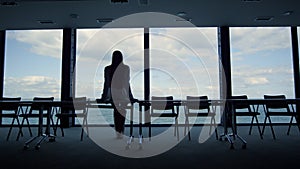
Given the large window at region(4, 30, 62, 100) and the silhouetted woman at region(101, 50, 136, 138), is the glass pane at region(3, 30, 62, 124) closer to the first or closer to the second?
the large window at region(4, 30, 62, 100)

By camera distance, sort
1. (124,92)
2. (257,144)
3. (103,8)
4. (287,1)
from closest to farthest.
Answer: (124,92) < (257,144) < (287,1) < (103,8)

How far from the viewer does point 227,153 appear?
3482 millimetres

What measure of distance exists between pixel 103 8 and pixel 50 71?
9.63 ft

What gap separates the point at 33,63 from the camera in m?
8.04

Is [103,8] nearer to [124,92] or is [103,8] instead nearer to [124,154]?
[124,92]

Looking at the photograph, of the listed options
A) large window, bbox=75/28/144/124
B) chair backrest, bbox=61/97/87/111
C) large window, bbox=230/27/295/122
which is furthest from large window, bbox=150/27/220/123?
chair backrest, bbox=61/97/87/111

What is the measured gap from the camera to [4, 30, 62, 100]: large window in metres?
7.78

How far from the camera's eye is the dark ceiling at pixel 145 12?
5812 mm

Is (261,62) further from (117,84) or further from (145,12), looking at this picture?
(117,84)

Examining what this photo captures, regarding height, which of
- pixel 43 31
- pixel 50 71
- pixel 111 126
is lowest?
pixel 111 126

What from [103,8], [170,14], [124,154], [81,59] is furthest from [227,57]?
[124,154]

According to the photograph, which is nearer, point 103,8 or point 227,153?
point 227,153

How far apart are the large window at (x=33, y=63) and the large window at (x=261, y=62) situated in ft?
17.5

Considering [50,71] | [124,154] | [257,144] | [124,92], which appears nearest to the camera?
[124,154]
